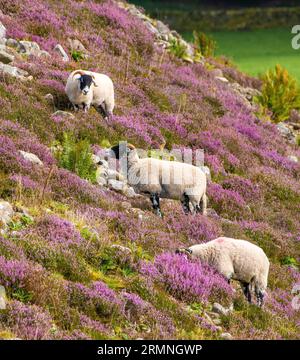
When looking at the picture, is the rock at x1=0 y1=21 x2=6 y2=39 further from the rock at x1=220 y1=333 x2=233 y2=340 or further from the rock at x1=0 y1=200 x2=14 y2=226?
the rock at x1=220 y1=333 x2=233 y2=340

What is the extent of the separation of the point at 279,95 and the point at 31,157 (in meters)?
14.9

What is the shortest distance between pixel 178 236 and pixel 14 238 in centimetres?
386

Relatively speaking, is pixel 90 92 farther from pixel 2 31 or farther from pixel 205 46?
pixel 205 46

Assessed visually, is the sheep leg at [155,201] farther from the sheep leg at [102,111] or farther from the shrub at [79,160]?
the sheep leg at [102,111]

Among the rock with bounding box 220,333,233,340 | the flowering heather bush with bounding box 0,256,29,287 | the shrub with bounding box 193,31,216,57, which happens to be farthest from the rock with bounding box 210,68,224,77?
the flowering heather bush with bounding box 0,256,29,287

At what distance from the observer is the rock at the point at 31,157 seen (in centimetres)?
1395

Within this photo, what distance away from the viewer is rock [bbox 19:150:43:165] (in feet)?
45.8

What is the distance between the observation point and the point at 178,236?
45.0 ft

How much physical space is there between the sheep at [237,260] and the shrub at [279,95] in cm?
1509

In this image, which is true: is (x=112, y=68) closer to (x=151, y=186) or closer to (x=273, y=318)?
(x=151, y=186)

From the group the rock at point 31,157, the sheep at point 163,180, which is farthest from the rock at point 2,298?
the sheep at point 163,180

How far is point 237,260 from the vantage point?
39.6 feet

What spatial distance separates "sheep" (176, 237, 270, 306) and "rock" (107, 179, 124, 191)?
3.35 metres
